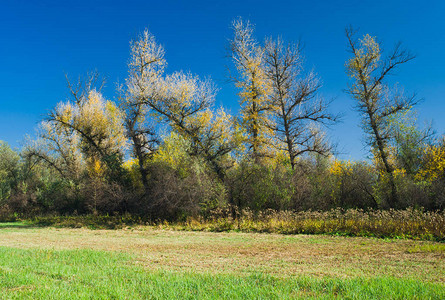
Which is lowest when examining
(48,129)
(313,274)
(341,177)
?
(313,274)

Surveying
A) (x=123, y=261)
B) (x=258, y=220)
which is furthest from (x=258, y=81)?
(x=123, y=261)

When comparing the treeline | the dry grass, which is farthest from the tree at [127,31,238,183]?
the dry grass

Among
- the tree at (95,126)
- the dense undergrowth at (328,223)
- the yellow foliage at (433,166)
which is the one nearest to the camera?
the dense undergrowth at (328,223)

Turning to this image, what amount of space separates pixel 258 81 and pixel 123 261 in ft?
67.5

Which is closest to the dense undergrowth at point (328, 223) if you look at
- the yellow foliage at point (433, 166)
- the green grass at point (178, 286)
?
the yellow foliage at point (433, 166)

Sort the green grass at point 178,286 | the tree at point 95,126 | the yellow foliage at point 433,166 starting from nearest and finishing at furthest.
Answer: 1. the green grass at point 178,286
2. the yellow foliage at point 433,166
3. the tree at point 95,126

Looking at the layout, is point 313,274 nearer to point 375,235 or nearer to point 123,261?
point 123,261

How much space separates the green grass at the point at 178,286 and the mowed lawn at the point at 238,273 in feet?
0.05

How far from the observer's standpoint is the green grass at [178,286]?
204 inches

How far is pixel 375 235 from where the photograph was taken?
12.8 m

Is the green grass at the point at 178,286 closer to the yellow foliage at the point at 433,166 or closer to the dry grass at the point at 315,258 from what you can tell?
the dry grass at the point at 315,258

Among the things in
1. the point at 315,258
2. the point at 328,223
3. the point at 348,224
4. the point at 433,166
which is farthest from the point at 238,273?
the point at 433,166

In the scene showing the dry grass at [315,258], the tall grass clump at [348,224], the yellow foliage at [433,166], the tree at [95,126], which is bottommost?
the dry grass at [315,258]

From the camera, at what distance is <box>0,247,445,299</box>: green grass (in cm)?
519
